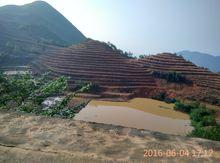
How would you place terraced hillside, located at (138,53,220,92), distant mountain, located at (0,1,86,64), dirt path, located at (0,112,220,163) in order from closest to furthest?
dirt path, located at (0,112,220,163), terraced hillside, located at (138,53,220,92), distant mountain, located at (0,1,86,64)

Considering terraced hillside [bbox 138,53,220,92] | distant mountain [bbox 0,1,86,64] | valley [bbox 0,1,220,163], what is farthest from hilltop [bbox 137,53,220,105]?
distant mountain [bbox 0,1,86,64]

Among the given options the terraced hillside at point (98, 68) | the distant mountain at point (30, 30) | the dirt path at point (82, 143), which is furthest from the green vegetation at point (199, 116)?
the dirt path at point (82, 143)

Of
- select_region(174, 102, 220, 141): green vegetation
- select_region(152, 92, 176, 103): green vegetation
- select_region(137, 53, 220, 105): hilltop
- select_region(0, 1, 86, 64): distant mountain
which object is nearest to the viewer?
select_region(174, 102, 220, 141): green vegetation

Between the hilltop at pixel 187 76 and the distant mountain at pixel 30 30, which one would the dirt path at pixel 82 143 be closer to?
the distant mountain at pixel 30 30

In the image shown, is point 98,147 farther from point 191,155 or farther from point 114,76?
point 114,76

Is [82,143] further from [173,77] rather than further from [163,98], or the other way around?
[173,77]

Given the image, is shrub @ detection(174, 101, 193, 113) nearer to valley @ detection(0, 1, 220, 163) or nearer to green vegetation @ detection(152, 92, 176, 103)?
valley @ detection(0, 1, 220, 163)

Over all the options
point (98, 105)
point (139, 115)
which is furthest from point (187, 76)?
point (139, 115)
